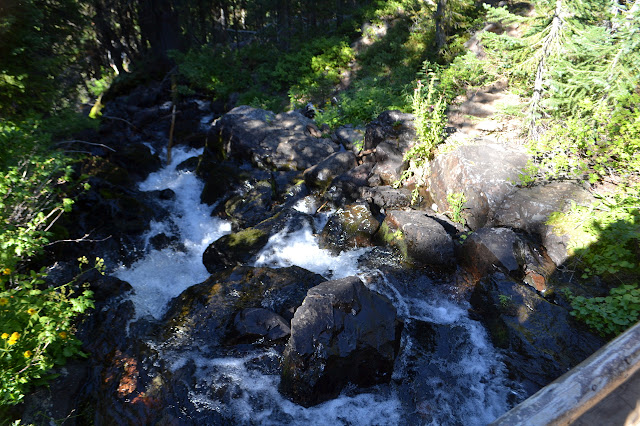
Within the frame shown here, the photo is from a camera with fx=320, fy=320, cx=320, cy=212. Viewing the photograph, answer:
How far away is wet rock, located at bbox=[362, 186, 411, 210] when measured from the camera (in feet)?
26.8

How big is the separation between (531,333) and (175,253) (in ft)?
25.7

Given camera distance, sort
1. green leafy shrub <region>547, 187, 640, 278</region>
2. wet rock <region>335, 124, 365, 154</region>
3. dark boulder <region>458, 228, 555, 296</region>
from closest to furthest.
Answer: green leafy shrub <region>547, 187, 640, 278</region> → dark boulder <region>458, 228, 555, 296</region> → wet rock <region>335, 124, 365, 154</region>

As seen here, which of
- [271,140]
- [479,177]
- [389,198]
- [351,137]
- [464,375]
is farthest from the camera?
[271,140]

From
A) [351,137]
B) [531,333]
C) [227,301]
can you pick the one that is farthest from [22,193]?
[351,137]

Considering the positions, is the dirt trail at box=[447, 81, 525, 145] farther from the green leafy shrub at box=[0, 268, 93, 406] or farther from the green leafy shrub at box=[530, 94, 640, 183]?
the green leafy shrub at box=[0, 268, 93, 406]

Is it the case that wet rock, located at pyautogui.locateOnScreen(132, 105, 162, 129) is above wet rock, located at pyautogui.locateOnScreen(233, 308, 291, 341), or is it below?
below

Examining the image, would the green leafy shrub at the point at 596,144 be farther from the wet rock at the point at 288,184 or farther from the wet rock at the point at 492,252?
the wet rock at the point at 288,184

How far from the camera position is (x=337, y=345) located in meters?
4.19

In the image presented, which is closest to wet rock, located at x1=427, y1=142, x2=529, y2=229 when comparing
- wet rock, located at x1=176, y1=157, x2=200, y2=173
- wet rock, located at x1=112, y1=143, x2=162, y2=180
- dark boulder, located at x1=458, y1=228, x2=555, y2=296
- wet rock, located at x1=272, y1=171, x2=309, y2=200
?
dark boulder, located at x1=458, y1=228, x2=555, y2=296

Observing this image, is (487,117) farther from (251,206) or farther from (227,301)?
(227,301)

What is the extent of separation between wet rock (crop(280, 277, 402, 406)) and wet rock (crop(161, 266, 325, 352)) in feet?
3.23

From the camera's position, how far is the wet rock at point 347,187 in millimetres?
8891

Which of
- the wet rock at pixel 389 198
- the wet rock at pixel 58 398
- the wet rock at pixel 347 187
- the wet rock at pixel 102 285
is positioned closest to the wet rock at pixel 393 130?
the wet rock at pixel 347 187

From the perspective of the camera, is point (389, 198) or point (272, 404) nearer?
point (272, 404)
